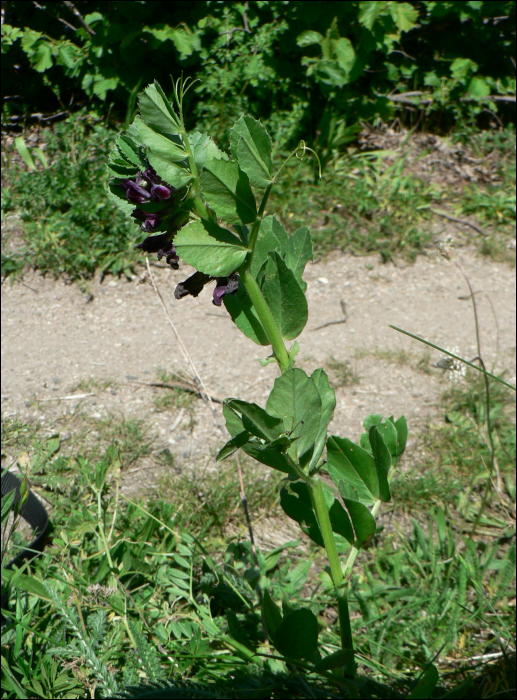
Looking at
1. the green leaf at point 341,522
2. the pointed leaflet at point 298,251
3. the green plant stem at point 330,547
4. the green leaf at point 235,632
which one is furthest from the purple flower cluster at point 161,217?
the green leaf at point 235,632

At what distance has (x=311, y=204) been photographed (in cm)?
389

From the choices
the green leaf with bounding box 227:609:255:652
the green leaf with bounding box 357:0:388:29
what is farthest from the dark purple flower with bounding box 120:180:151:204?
the green leaf with bounding box 357:0:388:29

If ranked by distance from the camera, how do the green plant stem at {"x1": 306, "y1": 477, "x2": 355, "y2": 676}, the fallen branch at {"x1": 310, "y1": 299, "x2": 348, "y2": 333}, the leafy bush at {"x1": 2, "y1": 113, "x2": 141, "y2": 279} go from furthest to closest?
the leafy bush at {"x1": 2, "y1": 113, "x2": 141, "y2": 279}, the fallen branch at {"x1": 310, "y1": 299, "x2": 348, "y2": 333}, the green plant stem at {"x1": 306, "y1": 477, "x2": 355, "y2": 676}

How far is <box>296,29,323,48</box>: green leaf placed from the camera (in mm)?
4047

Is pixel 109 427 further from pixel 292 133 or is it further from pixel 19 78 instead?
pixel 19 78

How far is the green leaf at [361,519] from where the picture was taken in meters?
0.95

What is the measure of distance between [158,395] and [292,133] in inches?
85.3

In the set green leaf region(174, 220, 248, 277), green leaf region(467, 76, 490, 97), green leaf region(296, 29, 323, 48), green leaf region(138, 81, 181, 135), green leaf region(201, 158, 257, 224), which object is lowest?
green leaf region(467, 76, 490, 97)

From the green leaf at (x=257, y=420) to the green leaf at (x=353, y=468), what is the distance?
226 mm

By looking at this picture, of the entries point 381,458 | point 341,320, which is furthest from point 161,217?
point 341,320

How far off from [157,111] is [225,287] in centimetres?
23

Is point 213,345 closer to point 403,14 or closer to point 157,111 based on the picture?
point 157,111

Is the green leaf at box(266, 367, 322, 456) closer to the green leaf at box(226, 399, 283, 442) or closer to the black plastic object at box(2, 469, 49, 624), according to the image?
the green leaf at box(226, 399, 283, 442)

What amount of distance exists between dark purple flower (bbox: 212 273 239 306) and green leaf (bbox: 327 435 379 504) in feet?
1.06
